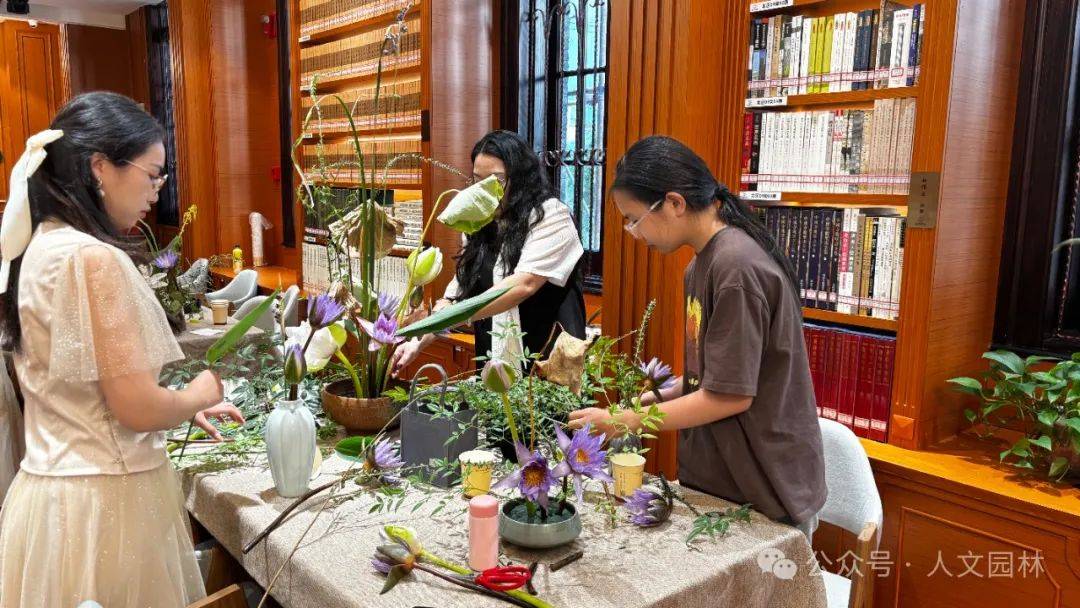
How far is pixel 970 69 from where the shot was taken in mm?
2148

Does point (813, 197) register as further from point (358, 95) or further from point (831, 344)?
point (358, 95)

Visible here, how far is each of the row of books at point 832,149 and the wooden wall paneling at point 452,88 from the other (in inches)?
67.0

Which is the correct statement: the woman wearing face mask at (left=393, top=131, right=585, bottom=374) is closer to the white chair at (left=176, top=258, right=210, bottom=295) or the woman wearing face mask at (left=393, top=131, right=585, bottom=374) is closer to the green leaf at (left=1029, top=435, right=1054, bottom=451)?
the green leaf at (left=1029, top=435, right=1054, bottom=451)

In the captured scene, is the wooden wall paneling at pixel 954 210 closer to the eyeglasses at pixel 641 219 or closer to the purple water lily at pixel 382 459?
the eyeglasses at pixel 641 219

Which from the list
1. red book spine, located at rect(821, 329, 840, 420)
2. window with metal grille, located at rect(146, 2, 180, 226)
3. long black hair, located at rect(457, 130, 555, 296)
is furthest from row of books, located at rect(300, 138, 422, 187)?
window with metal grille, located at rect(146, 2, 180, 226)

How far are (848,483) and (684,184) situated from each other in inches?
33.2

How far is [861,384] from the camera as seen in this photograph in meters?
2.39

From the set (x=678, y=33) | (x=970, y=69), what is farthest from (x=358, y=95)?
(x=970, y=69)

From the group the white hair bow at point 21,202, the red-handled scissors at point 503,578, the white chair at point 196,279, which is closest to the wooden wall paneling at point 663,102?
the red-handled scissors at point 503,578

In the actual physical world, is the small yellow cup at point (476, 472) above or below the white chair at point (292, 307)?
above

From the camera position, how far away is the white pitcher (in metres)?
1.52

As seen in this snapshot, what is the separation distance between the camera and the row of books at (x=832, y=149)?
2.26 m

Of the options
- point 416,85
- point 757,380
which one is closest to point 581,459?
point 757,380

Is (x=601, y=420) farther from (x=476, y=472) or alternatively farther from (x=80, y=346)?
(x=80, y=346)
